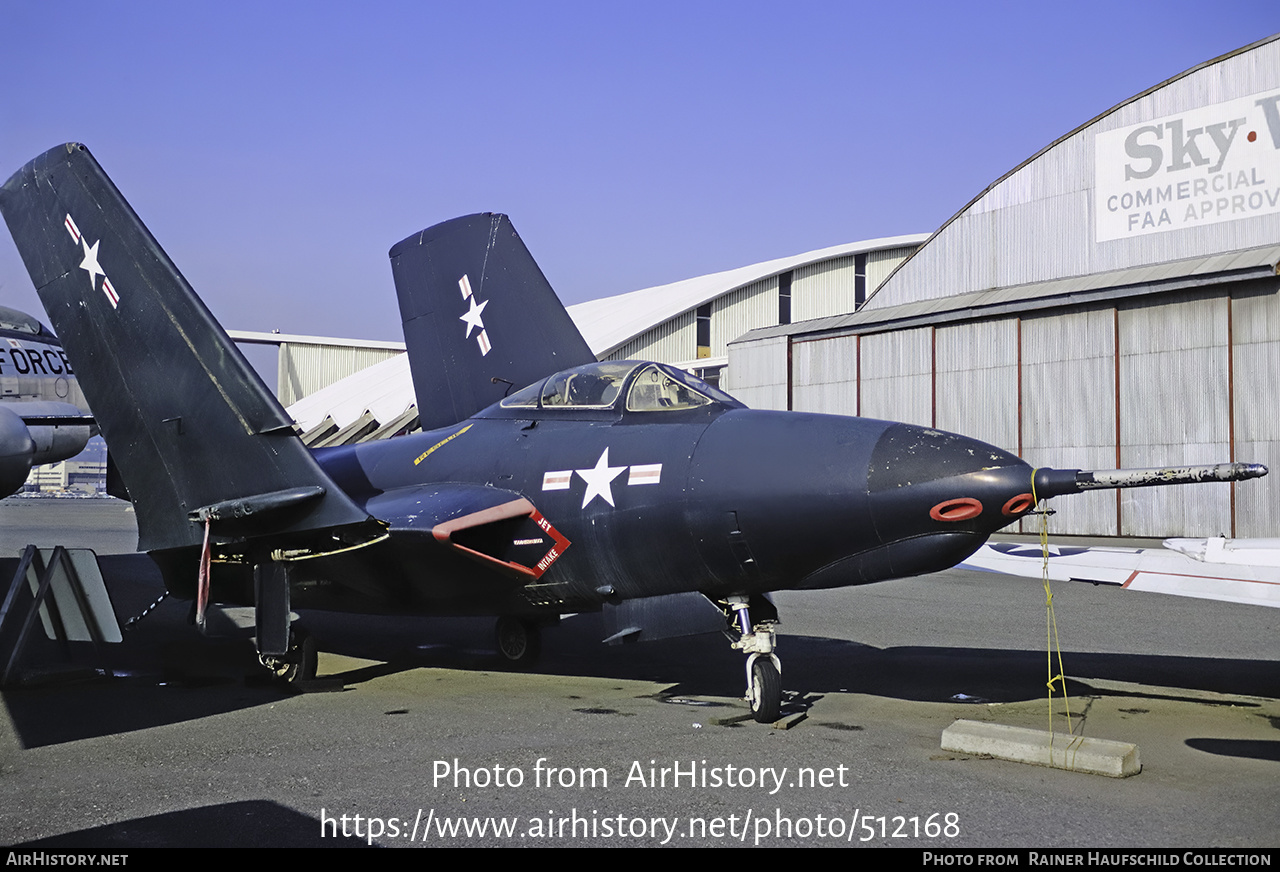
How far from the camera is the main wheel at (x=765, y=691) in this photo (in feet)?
24.3

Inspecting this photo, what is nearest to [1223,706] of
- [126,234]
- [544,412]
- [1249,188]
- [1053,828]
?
[1053,828]

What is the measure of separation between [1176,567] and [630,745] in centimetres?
499

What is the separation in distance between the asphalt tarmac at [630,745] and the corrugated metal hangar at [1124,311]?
12563 mm

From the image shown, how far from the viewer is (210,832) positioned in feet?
16.3

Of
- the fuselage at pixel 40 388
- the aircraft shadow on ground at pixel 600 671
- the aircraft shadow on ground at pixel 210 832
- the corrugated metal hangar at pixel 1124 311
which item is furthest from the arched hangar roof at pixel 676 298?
the aircraft shadow on ground at pixel 210 832

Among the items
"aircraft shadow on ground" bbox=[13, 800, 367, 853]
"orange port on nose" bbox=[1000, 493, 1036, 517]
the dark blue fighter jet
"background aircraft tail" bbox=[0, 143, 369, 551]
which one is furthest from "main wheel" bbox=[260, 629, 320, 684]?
"orange port on nose" bbox=[1000, 493, 1036, 517]

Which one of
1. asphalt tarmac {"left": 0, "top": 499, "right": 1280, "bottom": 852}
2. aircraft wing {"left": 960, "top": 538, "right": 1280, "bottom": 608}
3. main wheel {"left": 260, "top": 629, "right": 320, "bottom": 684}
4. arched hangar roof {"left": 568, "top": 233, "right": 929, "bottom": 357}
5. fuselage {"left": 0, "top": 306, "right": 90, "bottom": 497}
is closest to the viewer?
asphalt tarmac {"left": 0, "top": 499, "right": 1280, "bottom": 852}

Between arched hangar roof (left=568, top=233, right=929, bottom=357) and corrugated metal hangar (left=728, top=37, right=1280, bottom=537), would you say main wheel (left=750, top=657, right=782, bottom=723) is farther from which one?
arched hangar roof (left=568, top=233, right=929, bottom=357)

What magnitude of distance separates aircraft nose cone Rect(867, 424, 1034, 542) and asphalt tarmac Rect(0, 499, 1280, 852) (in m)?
1.45

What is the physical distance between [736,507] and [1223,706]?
444cm

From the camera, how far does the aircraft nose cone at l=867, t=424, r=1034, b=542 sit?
21.2 ft

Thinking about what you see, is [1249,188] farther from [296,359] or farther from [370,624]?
[296,359]

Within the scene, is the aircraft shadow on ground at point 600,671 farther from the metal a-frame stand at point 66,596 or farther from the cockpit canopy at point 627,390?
the cockpit canopy at point 627,390

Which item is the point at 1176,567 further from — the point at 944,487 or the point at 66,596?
the point at 66,596
